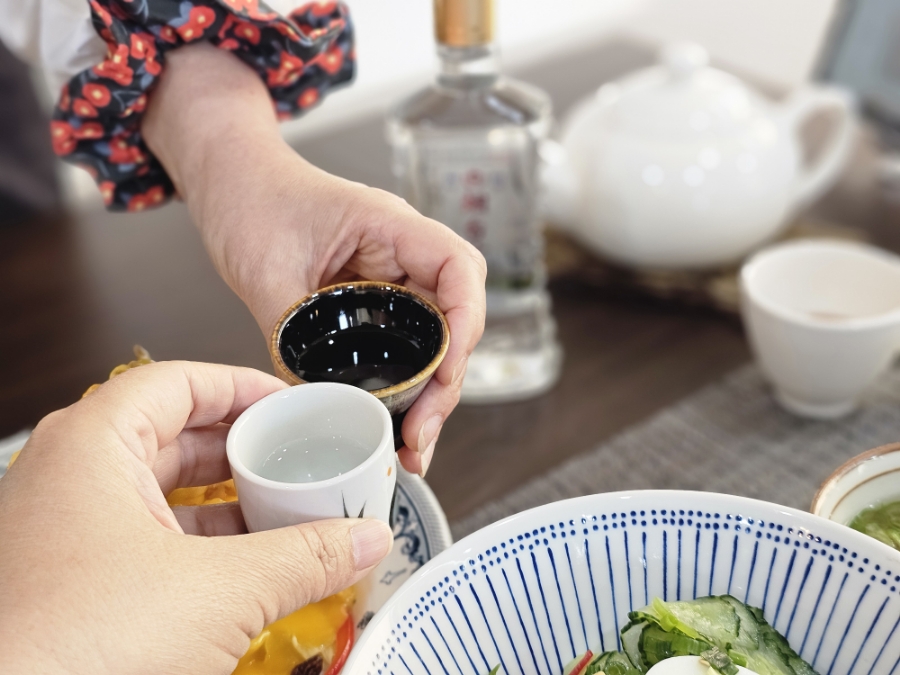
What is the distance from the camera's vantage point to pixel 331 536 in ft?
1.32

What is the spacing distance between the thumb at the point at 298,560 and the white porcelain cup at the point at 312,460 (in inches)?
0.5

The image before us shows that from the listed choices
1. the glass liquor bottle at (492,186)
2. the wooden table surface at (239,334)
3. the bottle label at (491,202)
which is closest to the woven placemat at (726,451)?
the wooden table surface at (239,334)

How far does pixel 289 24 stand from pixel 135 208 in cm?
26

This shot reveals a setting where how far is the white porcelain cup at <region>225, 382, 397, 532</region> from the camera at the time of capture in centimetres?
40

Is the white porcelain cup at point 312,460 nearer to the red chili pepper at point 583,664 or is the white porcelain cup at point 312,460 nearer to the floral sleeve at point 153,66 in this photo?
the red chili pepper at point 583,664

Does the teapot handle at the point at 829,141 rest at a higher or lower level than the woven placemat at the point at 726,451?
higher

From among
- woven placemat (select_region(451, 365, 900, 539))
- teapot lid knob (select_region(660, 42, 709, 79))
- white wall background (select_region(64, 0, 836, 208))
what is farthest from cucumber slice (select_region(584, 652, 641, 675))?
teapot lid knob (select_region(660, 42, 709, 79))

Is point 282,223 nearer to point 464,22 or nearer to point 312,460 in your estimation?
point 312,460

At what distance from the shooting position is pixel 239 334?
77cm

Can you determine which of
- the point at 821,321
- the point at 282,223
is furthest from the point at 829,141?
the point at 282,223

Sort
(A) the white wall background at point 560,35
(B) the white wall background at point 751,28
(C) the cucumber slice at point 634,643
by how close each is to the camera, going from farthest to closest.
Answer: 1. (B) the white wall background at point 751,28
2. (A) the white wall background at point 560,35
3. (C) the cucumber slice at point 634,643

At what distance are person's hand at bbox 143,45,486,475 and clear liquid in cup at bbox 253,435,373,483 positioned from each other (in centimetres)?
5

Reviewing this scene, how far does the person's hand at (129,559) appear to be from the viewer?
340 millimetres

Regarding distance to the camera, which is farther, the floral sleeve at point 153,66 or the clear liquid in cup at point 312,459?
the floral sleeve at point 153,66
